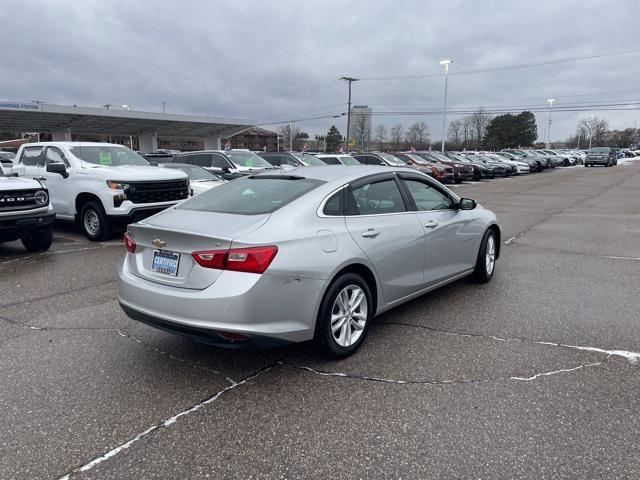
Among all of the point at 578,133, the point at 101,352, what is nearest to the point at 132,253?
the point at 101,352

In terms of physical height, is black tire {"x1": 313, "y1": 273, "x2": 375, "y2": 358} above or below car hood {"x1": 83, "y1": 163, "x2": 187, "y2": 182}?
below

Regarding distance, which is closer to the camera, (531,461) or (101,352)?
(531,461)

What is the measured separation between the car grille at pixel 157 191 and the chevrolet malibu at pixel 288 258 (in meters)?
4.98

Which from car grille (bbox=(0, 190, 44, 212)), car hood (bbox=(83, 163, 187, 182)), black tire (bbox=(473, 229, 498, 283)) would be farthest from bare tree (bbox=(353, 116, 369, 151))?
black tire (bbox=(473, 229, 498, 283))

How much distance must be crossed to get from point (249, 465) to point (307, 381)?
101 cm

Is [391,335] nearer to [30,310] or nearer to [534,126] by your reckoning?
[30,310]

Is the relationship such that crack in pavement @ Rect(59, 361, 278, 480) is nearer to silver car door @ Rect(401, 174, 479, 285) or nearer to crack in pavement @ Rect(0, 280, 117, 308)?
silver car door @ Rect(401, 174, 479, 285)

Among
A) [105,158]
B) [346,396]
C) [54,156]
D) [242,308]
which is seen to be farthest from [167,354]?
[54,156]

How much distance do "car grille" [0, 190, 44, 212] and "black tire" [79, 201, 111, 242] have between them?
1.39 metres

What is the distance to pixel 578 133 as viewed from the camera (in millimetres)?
130000

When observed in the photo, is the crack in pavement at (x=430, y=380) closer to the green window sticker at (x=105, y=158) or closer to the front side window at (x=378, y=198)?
the front side window at (x=378, y=198)

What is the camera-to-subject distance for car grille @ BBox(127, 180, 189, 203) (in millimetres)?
9258

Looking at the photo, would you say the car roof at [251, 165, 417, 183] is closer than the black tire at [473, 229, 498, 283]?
Yes

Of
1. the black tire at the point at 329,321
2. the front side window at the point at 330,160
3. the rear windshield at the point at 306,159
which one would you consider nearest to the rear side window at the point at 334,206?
the black tire at the point at 329,321
